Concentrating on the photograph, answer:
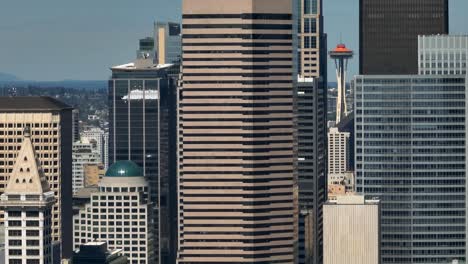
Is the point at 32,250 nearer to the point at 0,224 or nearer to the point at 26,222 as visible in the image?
the point at 26,222

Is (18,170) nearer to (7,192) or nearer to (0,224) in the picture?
(7,192)

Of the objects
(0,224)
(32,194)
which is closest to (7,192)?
(32,194)

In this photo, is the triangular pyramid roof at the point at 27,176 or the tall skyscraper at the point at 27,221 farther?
the triangular pyramid roof at the point at 27,176

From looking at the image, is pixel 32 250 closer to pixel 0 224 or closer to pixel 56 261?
pixel 56 261

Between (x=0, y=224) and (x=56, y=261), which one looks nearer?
(x=56, y=261)

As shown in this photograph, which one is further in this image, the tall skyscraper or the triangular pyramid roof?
the triangular pyramid roof
